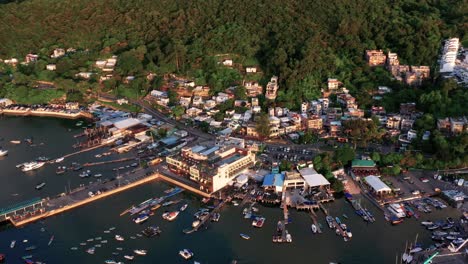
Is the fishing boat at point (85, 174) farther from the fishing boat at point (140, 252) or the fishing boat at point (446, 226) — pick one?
the fishing boat at point (446, 226)

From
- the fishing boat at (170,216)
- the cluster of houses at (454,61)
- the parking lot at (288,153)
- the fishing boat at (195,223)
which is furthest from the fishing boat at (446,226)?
the cluster of houses at (454,61)

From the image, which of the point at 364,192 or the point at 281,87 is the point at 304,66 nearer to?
the point at 281,87

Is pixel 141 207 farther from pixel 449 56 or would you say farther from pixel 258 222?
pixel 449 56

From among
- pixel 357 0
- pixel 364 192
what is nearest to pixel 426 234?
pixel 364 192

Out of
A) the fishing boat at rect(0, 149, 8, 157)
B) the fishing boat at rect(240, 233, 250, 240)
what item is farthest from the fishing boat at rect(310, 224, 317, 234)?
the fishing boat at rect(0, 149, 8, 157)

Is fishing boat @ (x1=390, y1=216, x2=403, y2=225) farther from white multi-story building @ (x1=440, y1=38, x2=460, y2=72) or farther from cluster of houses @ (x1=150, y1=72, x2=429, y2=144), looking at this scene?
white multi-story building @ (x1=440, y1=38, x2=460, y2=72)
